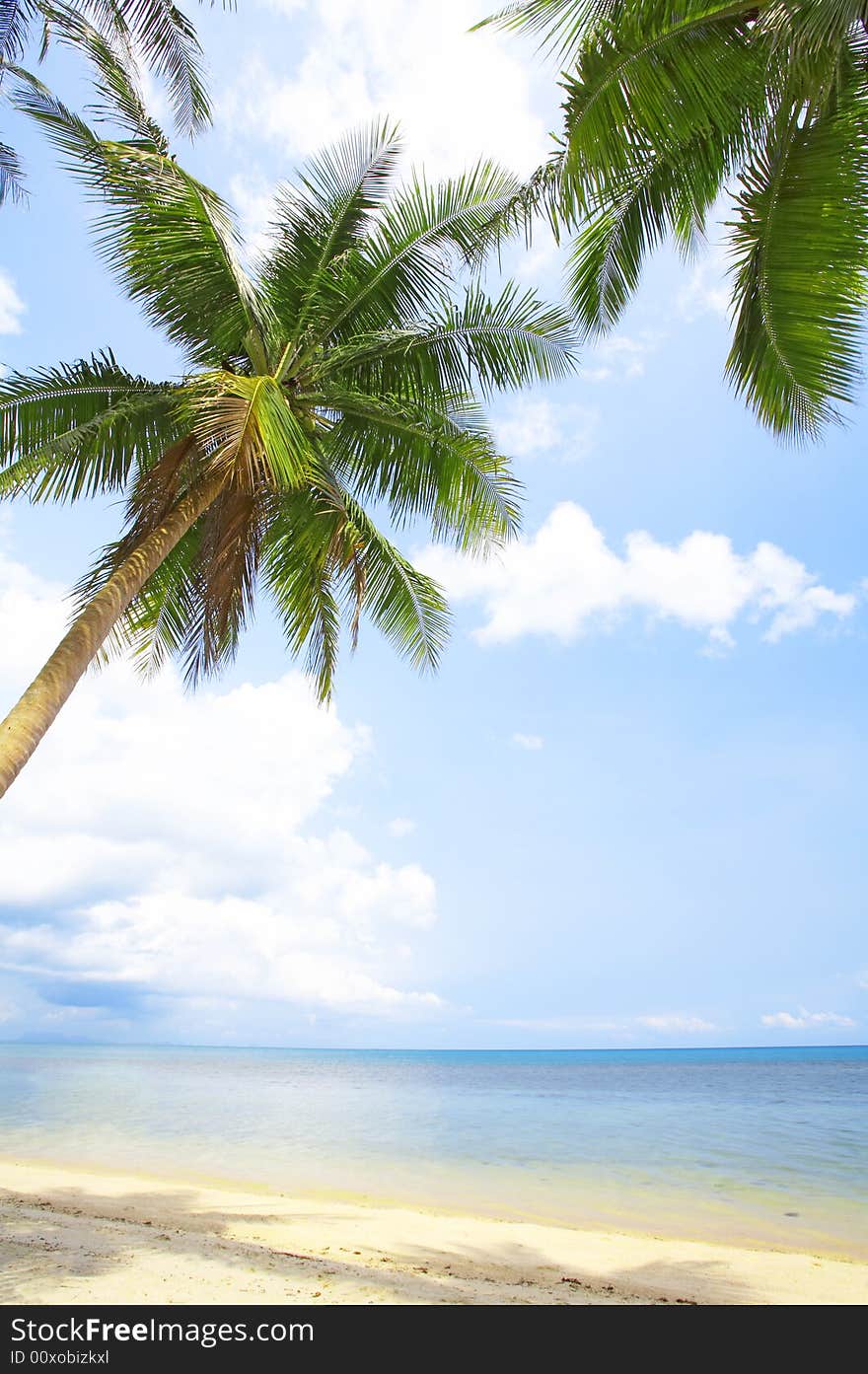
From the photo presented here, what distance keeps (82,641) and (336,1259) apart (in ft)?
17.7

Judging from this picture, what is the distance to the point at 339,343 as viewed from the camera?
328 inches

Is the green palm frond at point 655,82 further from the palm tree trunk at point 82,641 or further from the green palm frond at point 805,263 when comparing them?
the palm tree trunk at point 82,641

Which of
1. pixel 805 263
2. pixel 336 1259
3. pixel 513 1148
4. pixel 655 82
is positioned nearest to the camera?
pixel 655 82

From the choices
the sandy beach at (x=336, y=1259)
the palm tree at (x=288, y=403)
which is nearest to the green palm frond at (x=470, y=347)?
the palm tree at (x=288, y=403)

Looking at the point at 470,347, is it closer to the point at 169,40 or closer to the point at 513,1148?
the point at 169,40

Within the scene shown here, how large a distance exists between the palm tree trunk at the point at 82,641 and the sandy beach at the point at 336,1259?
10.0 ft

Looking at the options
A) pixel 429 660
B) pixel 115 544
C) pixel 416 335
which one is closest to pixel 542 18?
pixel 416 335

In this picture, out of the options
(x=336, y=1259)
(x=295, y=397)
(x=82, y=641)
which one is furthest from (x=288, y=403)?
(x=336, y=1259)

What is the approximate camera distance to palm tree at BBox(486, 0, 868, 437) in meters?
4.83

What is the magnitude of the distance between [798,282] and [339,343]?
440cm

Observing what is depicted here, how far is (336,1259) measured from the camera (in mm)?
6859

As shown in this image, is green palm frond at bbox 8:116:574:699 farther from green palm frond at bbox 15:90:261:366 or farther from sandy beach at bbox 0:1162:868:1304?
sandy beach at bbox 0:1162:868:1304
